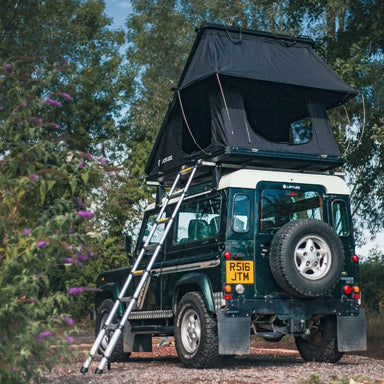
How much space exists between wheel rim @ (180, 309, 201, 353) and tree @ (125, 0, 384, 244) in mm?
4568

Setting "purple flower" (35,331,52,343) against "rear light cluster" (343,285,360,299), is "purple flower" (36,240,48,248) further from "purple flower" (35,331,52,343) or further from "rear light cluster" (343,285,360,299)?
"rear light cluster" (343,285,360,299)

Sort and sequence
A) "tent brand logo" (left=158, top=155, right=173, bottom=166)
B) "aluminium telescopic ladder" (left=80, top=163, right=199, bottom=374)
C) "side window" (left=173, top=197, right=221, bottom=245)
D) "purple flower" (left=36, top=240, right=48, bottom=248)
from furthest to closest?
"tent brand logo" (left=158, top=155, right=173, bottom=166) → "side window" (left=173, top=197, right=221, bottom=245) → "aluminium telescopic ladder" (left=80, top=163, right=199, bottom=374) → "purple flower" (left=36, top=240, right=48, bottom=248)

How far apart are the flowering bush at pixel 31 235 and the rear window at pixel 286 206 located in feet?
13.7

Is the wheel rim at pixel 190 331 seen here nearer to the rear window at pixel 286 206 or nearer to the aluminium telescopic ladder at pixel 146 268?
the aluminium telescopic ladder at pixel 146 268

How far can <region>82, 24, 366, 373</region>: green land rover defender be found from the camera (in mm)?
10195

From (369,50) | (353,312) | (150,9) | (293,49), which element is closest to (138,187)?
(150,9)

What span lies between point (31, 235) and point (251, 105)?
24.2 ft

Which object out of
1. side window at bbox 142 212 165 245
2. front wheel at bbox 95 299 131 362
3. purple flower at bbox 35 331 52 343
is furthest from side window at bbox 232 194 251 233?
purple flower at bbox 35 331 52 343

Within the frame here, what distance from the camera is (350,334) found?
10875 mm

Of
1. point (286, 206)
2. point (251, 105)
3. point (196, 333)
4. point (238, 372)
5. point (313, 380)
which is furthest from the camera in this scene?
point (251, 105)

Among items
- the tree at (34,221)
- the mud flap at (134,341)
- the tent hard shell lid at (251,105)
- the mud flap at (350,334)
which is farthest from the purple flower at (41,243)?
the mud flap at (134,341)

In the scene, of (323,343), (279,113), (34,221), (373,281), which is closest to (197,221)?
(323,343)

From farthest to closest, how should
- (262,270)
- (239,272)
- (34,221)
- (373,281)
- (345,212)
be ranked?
(373,281) < (345,212) < (262,270) < (239,272) < (34,221)

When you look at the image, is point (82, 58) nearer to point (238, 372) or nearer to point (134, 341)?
point (134, 341)
